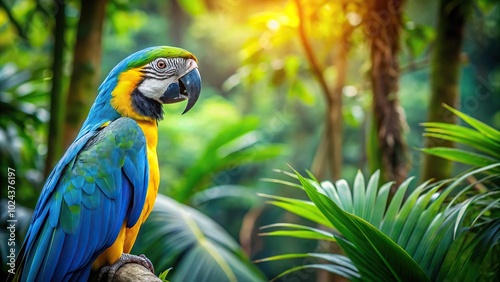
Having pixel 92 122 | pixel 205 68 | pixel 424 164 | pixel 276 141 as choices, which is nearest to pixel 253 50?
pixel 424 164

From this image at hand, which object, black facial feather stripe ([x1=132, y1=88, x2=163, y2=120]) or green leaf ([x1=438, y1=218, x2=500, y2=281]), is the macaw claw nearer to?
black facial feather stripe ([x1=132, y1=88, x2=163, y2=120])

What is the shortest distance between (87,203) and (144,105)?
214 millimetres

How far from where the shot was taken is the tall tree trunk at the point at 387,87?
1.58 metres

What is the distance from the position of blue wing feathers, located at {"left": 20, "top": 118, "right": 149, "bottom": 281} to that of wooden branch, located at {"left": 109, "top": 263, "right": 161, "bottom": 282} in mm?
56

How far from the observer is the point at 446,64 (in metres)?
1.48

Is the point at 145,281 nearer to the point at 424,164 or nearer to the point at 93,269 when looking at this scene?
the point at 93,269

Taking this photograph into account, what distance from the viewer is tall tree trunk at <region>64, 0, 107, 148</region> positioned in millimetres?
1672

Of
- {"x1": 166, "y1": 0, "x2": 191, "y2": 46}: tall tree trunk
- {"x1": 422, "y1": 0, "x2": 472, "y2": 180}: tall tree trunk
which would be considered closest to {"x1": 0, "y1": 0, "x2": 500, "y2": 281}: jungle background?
{"x1": 422, "y1": 0, "x2": 472, "y2": 180}: tall tree trunk

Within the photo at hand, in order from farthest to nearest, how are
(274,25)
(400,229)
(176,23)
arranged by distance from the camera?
1. (176,23)
2. (274,25)
3. (400,229)

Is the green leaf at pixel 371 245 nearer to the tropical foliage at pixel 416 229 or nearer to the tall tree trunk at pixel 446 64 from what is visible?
the tropical foliage at pixel 416 229

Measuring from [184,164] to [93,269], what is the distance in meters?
4.33

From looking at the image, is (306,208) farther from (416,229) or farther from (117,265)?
(117,265)

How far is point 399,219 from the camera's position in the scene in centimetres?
96

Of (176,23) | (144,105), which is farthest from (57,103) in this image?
(176,23)
